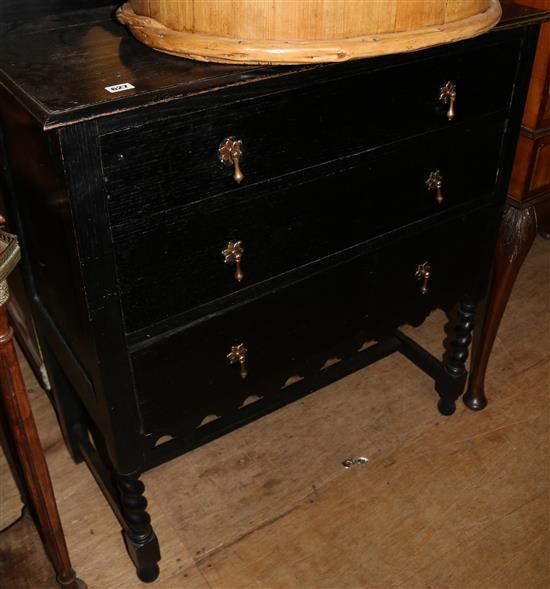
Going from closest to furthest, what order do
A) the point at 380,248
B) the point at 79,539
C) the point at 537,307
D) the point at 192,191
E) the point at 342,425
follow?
1. the point at 192,191
2. the point at 380,248
3. the point at 79,539
4. the point at 342,425
5. the point at 537,307

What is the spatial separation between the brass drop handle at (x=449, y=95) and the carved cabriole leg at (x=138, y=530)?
3.89 ft

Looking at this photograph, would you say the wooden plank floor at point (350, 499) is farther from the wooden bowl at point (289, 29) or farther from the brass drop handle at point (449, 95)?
the wooden bowl at point (289, 29)

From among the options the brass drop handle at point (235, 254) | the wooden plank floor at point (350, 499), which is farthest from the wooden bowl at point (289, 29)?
the wooden plank floor at point (350, 499)

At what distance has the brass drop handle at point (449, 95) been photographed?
1727mm

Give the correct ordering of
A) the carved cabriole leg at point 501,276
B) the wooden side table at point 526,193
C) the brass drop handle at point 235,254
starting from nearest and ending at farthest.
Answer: the brass drop handle at point 235,254 < the wooden side table at point 526,193 < the carved cabriole leg at point 501,276

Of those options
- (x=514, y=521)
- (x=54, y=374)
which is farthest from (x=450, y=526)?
(x=54, y=374)

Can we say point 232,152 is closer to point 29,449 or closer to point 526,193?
point 29,449

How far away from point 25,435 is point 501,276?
4.86 ft

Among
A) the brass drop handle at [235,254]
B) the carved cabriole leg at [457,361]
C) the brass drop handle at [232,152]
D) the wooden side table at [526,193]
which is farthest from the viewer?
the carved cabriole leg at [457,361]

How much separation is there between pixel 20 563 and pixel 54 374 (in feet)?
1.71

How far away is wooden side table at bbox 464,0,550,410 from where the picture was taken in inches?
77.7

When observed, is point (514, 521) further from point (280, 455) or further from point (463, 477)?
point (280, 455)

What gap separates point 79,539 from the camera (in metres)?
2.11

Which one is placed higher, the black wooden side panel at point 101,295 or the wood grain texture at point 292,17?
the wood grain texture at point 292,17
